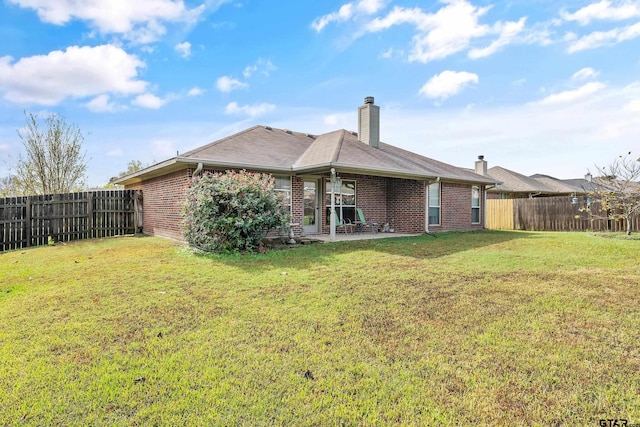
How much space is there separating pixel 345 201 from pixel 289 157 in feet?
9.46

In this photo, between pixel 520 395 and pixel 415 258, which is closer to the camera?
pixel 520 395

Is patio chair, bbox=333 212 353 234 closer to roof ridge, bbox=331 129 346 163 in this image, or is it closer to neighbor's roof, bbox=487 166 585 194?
roof ridge, bbox=331 129 346 163

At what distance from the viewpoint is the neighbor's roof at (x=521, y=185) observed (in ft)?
81.8

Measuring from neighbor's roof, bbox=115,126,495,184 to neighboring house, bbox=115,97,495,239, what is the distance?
0.03m

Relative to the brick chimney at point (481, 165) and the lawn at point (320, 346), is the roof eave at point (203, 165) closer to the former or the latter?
the lawn at point (320, 346)

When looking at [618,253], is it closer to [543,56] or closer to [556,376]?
[543,56]

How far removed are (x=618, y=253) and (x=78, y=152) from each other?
78.6ft

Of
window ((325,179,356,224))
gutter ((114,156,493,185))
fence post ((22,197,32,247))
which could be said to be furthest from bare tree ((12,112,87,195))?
window ((325,179,356,224))

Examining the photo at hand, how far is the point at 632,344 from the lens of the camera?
130 inches

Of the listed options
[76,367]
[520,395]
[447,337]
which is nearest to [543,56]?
[447,337]

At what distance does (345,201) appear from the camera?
43.7 feet

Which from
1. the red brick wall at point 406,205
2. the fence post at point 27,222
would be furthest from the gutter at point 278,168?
the fence post at point 27,222

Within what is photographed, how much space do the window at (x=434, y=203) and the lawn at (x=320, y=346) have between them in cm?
805

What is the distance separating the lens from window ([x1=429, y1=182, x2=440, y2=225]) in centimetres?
1464
